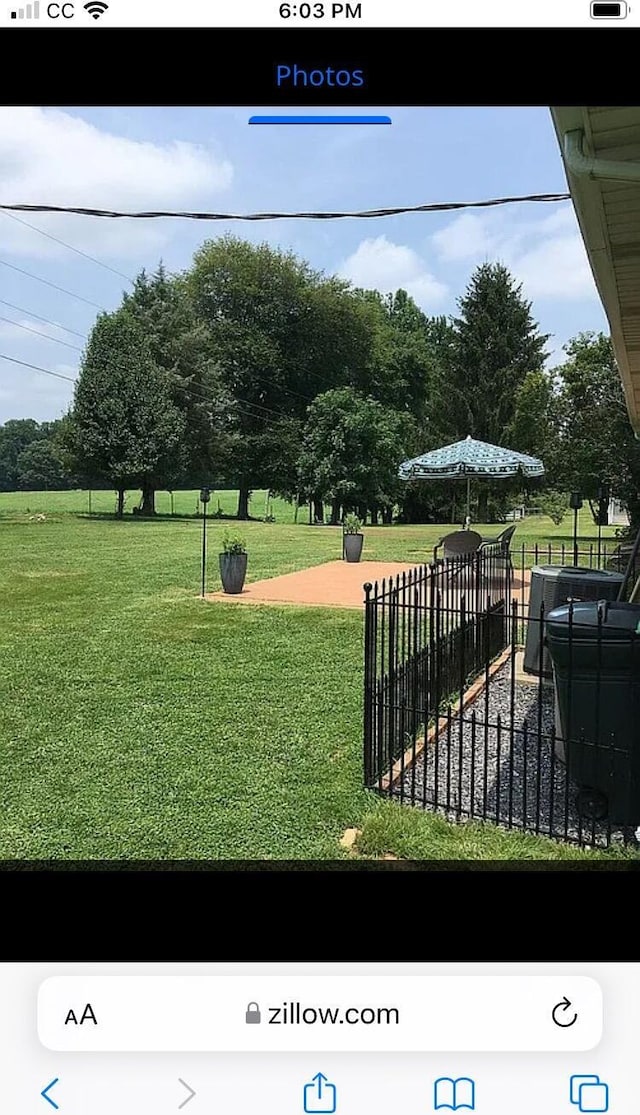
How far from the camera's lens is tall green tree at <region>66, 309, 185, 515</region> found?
38.9 ft

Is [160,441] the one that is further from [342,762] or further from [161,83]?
[161,83]

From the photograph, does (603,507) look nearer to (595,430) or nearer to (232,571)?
(595,430)

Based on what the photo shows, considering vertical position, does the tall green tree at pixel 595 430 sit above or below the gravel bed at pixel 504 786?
above

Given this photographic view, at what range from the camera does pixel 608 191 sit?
4.94ft

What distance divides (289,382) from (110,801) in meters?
10.2

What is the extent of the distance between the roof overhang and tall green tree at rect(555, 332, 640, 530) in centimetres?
730

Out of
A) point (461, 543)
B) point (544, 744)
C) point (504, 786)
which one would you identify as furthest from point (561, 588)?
point (461, 543)

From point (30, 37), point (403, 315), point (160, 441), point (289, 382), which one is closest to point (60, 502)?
point (160, 441)

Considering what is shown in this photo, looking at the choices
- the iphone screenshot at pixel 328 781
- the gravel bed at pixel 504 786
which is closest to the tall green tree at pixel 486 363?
the iphone screenshot at pixel 328 781
